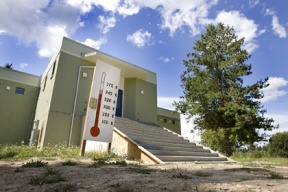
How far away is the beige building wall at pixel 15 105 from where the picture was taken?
1633 cm

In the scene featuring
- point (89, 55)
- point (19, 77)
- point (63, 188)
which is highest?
point (89, 55)

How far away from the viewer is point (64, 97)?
13.9m

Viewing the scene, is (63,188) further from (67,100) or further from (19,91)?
(19,91)

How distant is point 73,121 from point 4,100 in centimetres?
698

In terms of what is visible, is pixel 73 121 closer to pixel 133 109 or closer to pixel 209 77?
pixel 133 109

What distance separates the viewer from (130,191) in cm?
314

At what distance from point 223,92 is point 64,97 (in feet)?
39.6

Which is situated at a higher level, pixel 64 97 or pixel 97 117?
pixel 64 97

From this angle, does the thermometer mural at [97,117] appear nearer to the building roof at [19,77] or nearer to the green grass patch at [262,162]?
the green grass patch at [262,162]

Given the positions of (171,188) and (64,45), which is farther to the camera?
(64,45)

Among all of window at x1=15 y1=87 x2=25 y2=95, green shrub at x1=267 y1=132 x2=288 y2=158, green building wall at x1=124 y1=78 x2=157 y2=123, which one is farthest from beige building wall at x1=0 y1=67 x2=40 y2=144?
green shrub at x1=267 y1=132 x2=288 y2=158

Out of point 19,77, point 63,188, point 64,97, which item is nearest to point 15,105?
point 19,77

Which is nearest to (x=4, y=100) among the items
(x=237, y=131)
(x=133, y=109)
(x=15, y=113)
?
(x=15, y=113)

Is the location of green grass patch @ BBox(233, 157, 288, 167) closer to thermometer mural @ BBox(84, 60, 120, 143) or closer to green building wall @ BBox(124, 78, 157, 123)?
thermometer mural @ BBox(84, 60, 120, 143)
